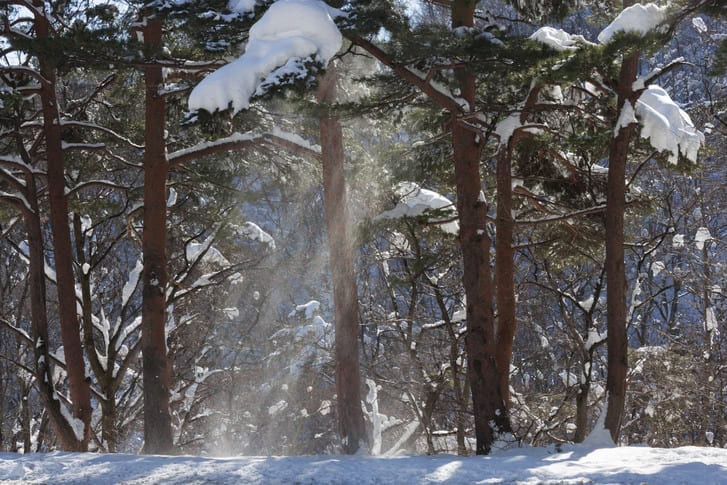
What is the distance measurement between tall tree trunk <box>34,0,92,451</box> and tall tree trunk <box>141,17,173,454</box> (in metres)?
1.73

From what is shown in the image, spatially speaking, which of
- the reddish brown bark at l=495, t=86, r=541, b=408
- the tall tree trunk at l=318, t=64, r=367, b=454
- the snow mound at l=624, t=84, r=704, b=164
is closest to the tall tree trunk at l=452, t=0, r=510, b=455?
the reddish brown bark at l=495, t=86, r=541, b=408

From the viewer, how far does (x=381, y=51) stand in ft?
28.0

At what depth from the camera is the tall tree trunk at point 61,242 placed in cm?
1130

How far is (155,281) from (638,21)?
7.31 metres

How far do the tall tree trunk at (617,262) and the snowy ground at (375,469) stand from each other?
2.09m

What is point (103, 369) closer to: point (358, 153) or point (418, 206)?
point (358, 153)

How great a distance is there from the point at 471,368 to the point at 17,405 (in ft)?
60.4

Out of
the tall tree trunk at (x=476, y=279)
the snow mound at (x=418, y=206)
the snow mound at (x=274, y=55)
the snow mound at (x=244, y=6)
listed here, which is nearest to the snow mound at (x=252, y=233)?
the snow mound at (x=418, y=206)

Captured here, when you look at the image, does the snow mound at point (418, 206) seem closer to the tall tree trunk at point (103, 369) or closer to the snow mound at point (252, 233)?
the snow mound at point (252, 233)

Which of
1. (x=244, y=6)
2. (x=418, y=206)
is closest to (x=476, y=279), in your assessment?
(x=418, y=206)

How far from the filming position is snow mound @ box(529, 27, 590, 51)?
851 cm

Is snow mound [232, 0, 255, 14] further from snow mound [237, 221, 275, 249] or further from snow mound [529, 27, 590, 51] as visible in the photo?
snow mound [237, 221, 275, 249]

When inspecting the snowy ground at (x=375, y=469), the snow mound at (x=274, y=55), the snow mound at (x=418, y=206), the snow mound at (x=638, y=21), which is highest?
the snow mound at (x=638, y=21)

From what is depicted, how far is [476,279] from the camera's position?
9.17 m
